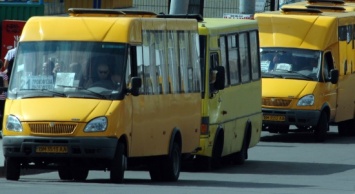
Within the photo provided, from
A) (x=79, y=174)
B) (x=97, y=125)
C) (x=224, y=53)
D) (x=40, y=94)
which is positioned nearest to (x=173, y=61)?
(x=79, y=174)

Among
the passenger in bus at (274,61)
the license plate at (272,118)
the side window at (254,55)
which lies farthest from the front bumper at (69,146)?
the passenger in bus at (274,61)

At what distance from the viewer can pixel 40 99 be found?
17.0 meters

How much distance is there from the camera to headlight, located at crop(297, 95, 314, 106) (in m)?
28.5

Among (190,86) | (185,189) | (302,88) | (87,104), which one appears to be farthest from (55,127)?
(302,88)

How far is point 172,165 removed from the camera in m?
18.6

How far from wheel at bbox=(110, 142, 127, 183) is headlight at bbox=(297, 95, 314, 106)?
11843mm

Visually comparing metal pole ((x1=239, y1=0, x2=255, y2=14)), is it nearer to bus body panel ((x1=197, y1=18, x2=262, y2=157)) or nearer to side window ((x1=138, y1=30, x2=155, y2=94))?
Answer: bus body panel ((x1=197, y1=18, x2=262, y2=157))

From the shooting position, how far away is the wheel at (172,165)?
60.6 feet

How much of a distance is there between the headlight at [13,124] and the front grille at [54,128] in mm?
259

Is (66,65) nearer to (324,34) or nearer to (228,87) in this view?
(228,87)

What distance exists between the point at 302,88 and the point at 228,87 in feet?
19.9

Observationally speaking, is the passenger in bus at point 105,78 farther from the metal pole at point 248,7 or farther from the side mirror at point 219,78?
the metal pole at point 248,7

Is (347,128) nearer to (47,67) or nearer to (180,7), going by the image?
(180,7)

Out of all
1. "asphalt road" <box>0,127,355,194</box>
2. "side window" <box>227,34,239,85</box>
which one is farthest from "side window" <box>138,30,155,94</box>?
"side window" <box>227,34,239,85</box>
